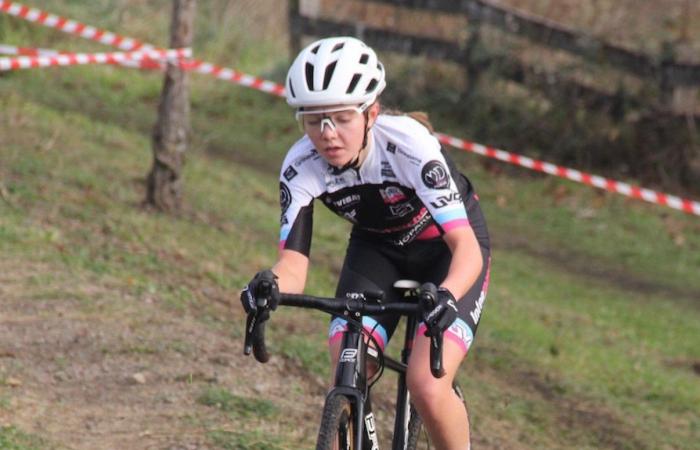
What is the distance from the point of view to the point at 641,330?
9211 millimetres

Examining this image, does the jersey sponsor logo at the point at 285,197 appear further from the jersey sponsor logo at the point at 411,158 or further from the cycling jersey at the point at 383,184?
the jersey sponsor logo at the point at 411,158

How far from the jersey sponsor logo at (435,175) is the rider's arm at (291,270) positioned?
52 cm

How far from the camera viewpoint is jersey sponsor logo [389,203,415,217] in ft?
14.9

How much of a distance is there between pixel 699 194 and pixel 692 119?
816mm

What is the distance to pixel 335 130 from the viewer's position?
13.7 feet

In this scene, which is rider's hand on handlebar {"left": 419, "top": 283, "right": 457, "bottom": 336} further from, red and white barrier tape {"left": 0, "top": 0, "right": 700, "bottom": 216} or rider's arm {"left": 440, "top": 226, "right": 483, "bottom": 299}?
red and white barrier tape {"left": 0, "top": 0, "right": 700, "bottom": 216}

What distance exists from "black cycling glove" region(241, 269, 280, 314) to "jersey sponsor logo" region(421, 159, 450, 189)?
29.8 inches

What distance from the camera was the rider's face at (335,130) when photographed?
4168mm

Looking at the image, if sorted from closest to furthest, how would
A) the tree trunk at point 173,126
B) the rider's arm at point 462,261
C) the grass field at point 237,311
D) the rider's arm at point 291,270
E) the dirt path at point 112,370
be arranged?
the rider's arm at point 462,261 → the rider's arm at point 291,270 → the dirt path at point 112,370 → the grass field at point 237,311 → the tree trunk at point 173,126

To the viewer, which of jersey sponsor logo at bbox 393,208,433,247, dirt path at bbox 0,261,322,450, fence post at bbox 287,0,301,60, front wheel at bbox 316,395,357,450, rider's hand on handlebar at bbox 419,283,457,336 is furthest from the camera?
fence post at bbox 287,0,301,60

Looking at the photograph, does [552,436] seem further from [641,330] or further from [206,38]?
[206,38]

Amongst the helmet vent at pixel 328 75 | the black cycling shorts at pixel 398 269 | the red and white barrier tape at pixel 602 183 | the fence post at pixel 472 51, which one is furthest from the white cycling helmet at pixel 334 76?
the fence post at pixel 472 51

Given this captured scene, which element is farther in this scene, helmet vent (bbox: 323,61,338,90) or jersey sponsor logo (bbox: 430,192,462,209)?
jersey sponsor logo (bbox: 430,192,462,209)

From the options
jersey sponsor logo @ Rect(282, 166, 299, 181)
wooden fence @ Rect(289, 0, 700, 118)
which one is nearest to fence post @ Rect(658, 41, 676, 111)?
wooden fence @ Rect(289, 0, 700, 118)
